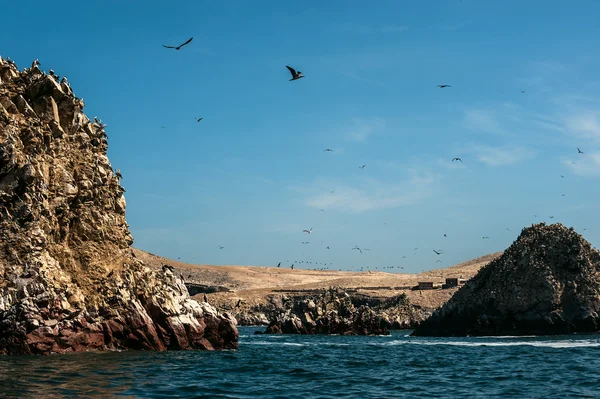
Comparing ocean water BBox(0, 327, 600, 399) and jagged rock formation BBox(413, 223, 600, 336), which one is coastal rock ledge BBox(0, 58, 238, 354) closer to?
ocean water BBox(0, 327, 600, 399)

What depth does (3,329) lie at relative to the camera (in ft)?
122

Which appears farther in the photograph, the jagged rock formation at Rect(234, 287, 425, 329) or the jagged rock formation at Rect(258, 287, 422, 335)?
the jagged rock formation at Rect(234, 287, 425, 329)

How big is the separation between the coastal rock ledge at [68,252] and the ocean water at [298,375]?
249cm

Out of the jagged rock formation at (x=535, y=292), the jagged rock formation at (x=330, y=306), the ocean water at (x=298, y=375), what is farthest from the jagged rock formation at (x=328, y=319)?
the ocean water at (x=298, y=375)

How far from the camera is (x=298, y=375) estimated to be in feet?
114

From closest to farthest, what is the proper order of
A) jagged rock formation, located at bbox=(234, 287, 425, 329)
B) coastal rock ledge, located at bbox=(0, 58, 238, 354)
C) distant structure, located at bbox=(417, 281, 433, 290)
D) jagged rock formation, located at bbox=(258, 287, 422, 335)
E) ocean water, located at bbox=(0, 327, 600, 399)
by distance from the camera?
ocean water, located at bbox=(0, 327, 600, 399) → coastal rock ledge, located at bbox=(0, 58, 238, 354) → jagged rock formation, located at bbox=(258, 287, 422, 335) → jagged rock formation, located at bbox=(234, 287, 425, 329) → distant structure, located at bbox=(417, 281, 433, 290)

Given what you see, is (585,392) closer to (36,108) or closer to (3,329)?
(3,329)

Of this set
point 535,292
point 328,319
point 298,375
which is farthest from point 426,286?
point 298,375

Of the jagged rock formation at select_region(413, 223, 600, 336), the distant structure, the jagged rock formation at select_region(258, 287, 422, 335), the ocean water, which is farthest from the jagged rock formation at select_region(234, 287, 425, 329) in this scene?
the ocean water

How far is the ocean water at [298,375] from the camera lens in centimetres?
2695

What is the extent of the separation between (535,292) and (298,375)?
167ft

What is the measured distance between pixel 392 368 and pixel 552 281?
45.5 meters

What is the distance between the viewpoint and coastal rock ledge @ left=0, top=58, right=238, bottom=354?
38969mm

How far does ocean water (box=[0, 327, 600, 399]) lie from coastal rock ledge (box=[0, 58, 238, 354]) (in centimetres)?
249
